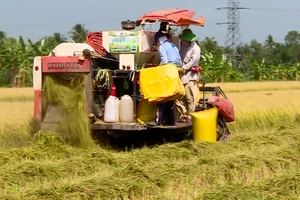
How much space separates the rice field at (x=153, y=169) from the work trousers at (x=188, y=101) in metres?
0.87

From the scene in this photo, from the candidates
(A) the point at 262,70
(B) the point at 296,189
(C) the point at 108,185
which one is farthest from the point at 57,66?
(A) the point at 262,70

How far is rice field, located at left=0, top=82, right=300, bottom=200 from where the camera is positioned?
5.94 metres

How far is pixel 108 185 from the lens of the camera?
19.9 ft

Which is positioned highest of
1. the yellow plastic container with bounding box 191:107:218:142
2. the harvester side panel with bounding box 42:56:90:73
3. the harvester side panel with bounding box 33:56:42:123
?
the harvester side panel with bounding box 42:56:90:73

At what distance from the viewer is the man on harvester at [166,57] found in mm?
9266

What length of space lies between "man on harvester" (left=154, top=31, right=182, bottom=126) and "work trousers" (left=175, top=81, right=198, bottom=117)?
0.50m

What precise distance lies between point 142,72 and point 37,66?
1.57 metres

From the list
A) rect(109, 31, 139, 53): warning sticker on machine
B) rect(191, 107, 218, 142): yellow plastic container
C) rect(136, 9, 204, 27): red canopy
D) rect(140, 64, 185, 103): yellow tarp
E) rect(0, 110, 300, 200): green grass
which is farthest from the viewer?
rect(136, 9, 204, 27): red canopy

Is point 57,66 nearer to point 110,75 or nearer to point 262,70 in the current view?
point 110,75

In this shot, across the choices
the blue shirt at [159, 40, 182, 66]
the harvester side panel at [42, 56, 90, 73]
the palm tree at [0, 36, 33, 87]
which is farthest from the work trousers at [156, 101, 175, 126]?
the palm tree at [0, 36, 33, 87]

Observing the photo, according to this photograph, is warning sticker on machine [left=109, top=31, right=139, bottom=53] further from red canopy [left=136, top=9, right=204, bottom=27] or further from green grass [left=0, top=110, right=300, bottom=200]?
green grass [left=0, top=110, right=300, bottom=200]

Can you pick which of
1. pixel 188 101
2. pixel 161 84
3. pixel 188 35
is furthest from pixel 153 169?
pixel 188 35

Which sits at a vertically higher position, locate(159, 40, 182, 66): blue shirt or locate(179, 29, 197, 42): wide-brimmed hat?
locate(179, 29, 197, 42): wide-brimmed hat

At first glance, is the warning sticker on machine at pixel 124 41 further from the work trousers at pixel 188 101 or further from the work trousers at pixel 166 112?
the work trousers at pixel 188 101
